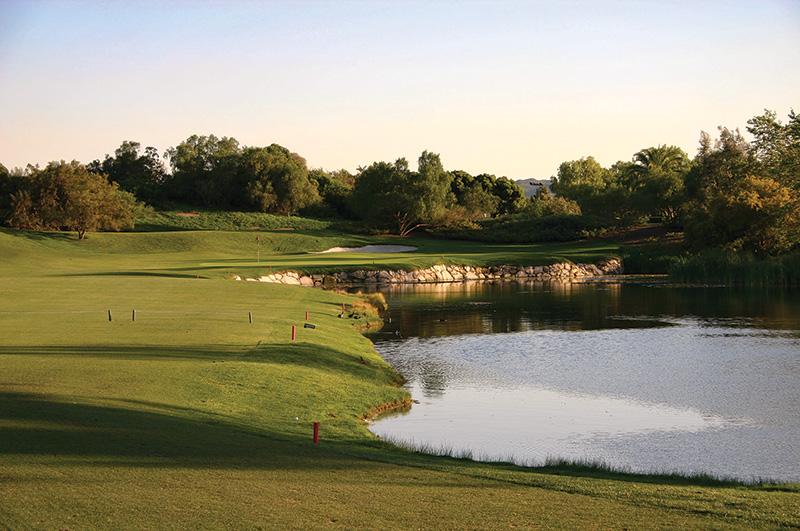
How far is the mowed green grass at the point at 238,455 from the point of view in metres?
8.28

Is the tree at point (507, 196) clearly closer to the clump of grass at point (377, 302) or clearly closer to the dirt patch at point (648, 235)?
the dirt patch at point (648, 235)

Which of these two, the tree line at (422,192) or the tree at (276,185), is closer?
the tree line at (422,192)

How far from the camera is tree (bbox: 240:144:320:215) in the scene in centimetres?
10075

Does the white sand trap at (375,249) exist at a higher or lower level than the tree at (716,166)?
lower

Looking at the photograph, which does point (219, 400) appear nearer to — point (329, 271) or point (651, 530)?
point (651, 530)

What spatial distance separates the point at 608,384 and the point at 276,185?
8480 cm

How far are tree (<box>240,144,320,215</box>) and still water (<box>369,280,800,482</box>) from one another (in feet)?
200

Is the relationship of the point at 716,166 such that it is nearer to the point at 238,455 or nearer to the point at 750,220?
the point at 750,220

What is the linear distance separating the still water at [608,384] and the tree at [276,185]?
2401 inches

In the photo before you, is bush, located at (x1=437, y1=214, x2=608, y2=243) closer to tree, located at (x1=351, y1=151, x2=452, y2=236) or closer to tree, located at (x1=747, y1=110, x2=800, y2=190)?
tree, located at (x1=351, y1=151, x2=452, y2=236)

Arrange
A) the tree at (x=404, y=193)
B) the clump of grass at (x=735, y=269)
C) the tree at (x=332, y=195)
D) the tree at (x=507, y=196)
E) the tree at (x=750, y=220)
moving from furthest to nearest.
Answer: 1. the tree at (x=507, y=196)
2. the tree at (x=332, y=195)
3. the tree at (x=404, y=193)
4. the tree at (x=750, y=220)
5. the clump of grass at (x=735, y=269)

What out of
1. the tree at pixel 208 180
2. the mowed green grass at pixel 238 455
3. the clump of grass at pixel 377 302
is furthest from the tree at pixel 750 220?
the tree at pixel 208 180

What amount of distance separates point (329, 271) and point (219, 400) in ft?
141

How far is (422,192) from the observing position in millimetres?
94375
